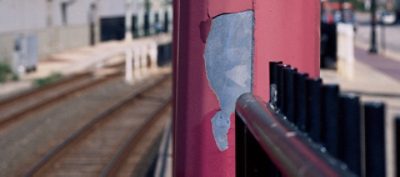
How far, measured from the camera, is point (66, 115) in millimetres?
20109

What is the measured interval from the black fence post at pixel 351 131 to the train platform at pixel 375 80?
48.8 ft

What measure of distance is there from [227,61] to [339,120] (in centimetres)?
163

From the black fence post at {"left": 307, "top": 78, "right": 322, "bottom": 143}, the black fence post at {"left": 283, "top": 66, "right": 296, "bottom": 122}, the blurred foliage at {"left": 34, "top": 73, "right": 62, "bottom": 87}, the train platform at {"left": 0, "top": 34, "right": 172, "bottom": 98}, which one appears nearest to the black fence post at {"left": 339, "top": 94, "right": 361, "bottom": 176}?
the black fence post at {"left": 307, "top": 78, "right": 322, "bottom": 143}

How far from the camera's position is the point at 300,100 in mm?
3229

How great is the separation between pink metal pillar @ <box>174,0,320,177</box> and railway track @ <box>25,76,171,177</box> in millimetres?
7527

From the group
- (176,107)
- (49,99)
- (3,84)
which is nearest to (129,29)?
(3,84)

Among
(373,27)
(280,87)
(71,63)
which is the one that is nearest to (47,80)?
(71,63)

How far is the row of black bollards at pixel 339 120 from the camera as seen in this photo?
91.1 inches

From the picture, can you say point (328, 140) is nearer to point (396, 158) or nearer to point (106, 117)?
point (396, 158)

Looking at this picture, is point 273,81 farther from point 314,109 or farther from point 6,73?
point 6,73

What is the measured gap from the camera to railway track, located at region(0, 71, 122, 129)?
64.8 ft

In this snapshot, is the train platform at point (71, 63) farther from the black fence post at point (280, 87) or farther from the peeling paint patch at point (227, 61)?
the black fence post at point (280, 87)

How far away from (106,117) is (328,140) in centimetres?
1659

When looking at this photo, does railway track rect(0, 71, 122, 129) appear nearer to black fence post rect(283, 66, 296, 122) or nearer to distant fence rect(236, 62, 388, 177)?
black fence post rect(283, 66, 296, 122)
